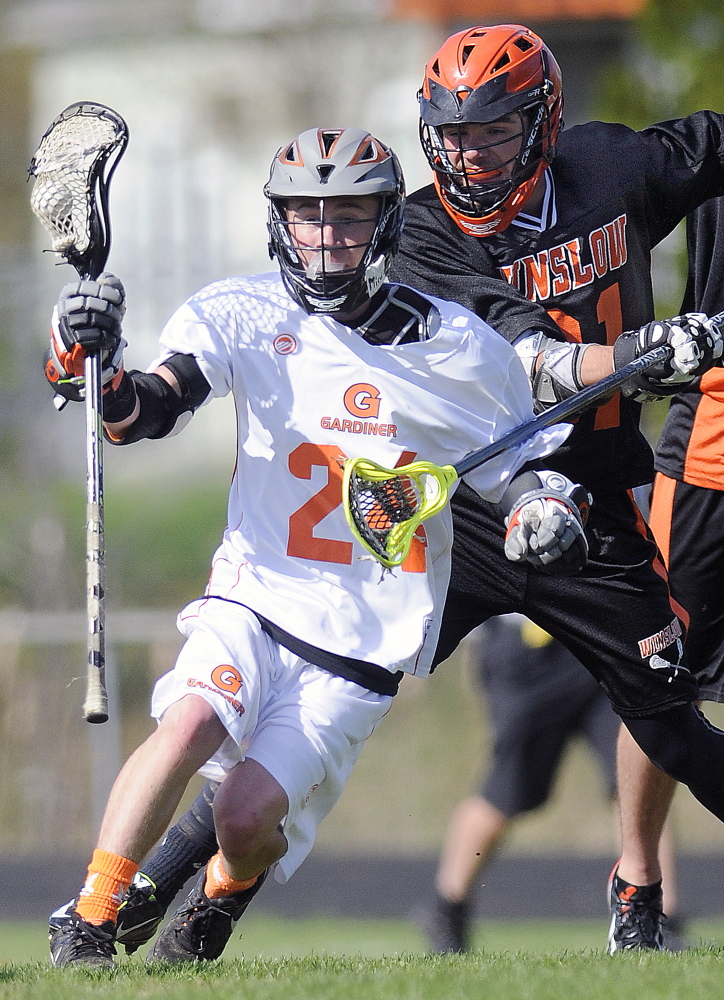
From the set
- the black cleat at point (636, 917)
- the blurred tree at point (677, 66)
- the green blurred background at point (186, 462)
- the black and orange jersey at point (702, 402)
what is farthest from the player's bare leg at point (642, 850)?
the blurred tree at point (677, 66)

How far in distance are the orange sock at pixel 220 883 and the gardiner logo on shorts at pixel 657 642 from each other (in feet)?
4.05

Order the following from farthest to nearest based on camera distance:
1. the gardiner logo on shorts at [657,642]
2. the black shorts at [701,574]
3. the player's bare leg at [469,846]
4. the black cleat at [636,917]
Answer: the player's bare leg at [469,846], the black shorts at [701,574], the black cleat at [636,917], the gardiner logo on shorts at [657,642]

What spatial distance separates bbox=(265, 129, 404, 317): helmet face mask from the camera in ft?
12.9

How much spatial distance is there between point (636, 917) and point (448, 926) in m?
1.64

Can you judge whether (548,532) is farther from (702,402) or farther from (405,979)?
(702,402)

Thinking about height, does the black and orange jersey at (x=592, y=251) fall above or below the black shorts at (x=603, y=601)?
above

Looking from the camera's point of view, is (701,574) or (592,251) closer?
(592,251)

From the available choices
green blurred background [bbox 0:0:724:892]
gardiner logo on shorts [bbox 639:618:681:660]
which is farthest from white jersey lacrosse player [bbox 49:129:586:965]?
green blurred background [bbox 0:0:724:892]

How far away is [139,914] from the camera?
404cm

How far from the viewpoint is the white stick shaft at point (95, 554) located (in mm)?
3658

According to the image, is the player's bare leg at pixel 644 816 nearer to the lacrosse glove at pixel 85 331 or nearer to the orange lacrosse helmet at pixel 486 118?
the orange lacrosse helmet at pixel 486 118

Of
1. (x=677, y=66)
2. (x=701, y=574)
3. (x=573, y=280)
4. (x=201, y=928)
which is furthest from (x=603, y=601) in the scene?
(x=677, y=66)

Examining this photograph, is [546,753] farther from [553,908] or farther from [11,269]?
[11,269]

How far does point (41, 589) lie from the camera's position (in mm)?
10234
